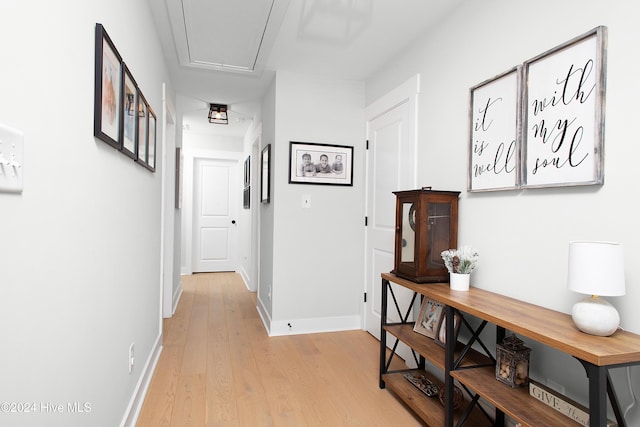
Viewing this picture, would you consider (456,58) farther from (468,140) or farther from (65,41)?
(65,41)

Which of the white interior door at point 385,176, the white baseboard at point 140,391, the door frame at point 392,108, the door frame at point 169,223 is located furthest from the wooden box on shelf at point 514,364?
the door frame at point 169,223

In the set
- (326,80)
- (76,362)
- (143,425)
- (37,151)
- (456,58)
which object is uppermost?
(326,80)

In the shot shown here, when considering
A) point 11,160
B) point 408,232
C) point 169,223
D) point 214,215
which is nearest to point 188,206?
point 214,215

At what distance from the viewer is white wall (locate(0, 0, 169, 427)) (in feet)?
2.51

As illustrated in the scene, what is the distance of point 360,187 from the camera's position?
340cm

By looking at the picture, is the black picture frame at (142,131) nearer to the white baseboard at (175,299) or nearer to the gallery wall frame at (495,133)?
the gallery wall frame at (495,133)

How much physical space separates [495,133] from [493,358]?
1110mm

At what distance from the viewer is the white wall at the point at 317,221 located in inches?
127

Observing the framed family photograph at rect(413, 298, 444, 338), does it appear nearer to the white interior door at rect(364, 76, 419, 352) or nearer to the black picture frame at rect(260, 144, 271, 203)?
the white interior door at rect(364, 76, 419, 352)

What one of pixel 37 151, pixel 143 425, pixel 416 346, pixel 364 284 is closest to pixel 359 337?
pixel 364 284

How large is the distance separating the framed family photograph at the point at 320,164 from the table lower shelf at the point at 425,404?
1737 mm

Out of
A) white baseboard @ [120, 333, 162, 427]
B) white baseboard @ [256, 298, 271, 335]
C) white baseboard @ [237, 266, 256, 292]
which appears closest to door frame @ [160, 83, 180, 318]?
white baseboard @ [256, 298, 271, 335]

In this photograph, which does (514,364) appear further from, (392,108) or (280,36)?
(280,36)

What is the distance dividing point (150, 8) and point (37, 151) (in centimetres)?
179
